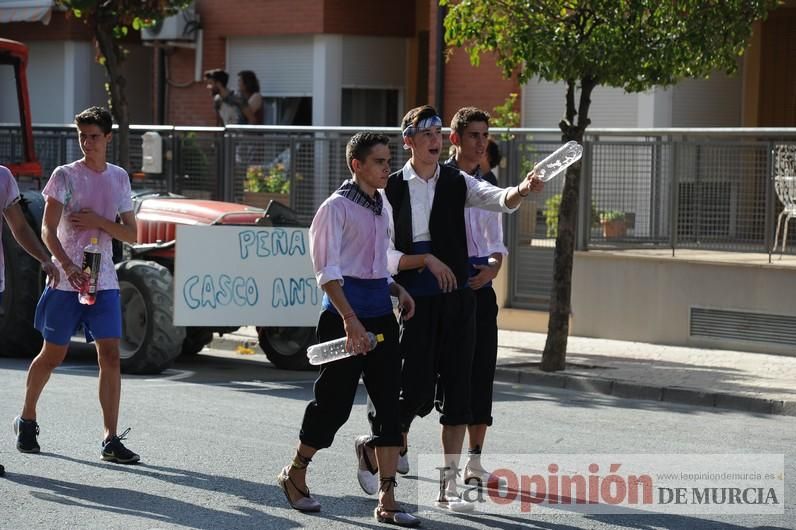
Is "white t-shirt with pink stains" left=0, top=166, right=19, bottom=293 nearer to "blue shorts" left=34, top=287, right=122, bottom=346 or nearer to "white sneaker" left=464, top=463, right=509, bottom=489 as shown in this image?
"blue shorts" left=34, top=287, right=122, bottom=346

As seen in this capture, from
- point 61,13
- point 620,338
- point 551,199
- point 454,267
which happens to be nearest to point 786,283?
point 620,338

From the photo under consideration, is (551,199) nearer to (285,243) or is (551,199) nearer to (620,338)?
(620,338)

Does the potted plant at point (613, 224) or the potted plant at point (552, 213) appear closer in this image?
the potted plant at point (613, 224)

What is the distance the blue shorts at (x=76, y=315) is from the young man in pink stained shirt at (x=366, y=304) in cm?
175

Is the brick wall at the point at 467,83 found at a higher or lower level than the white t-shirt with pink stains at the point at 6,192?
higher

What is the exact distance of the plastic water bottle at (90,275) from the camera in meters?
8.54

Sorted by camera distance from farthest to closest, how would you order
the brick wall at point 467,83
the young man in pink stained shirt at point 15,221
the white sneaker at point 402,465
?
the brick wall at point 467,83
the young man in pink stained shirt at point 15,221
the white sneaker at point 402,465

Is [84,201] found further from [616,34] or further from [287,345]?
[616,34]

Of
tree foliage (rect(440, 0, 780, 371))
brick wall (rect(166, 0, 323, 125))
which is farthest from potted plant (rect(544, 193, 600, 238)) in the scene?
brick wall (rect(166, 0, 323, 125))

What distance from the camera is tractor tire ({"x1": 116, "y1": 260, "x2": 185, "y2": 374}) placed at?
12508 mm

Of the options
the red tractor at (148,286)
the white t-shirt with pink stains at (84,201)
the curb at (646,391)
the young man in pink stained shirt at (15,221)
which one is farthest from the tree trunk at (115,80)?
the young man in pink stained shirt at (15,221)

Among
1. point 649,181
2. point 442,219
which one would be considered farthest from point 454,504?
point 649,181

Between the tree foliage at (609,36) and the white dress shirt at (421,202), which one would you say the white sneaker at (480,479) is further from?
the tree foliage at (609,36)

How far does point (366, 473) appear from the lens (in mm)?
7844
